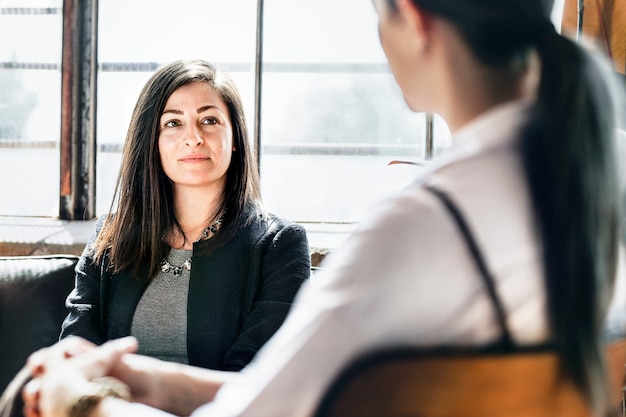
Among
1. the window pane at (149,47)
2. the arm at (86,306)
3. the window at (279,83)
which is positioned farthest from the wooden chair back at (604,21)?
the window pane at (149,47)

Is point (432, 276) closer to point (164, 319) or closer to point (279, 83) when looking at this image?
point (164, 319)

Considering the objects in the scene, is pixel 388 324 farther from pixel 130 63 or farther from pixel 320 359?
pixel 130 63

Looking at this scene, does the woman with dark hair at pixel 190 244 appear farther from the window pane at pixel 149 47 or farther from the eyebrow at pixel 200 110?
the window pane at pixel 149 47

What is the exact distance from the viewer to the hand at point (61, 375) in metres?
0.68

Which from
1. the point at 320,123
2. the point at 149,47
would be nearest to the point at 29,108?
the point at 149,47

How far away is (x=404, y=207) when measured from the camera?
1.72 ft

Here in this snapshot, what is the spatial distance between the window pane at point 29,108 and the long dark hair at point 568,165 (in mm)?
2831

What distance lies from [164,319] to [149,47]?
156 centimetres

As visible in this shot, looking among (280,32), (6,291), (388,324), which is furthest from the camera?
(280,32)

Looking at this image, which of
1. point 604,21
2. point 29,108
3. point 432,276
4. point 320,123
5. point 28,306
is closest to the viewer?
point 432,276

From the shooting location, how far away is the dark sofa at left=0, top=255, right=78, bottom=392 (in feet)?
7.54

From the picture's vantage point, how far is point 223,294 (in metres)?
1.87

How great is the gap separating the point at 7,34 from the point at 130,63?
564 mm

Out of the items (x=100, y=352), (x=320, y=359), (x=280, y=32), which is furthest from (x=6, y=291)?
(x=320, y=359)
